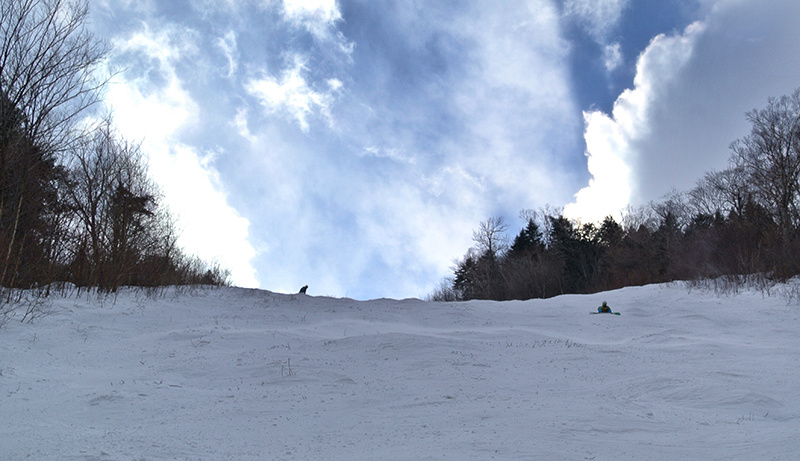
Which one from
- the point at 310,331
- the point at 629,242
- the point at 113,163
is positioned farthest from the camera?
the point at 629,242

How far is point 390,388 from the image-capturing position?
257 inches

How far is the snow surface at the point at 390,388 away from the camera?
168 inches

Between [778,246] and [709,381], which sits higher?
[778,246]

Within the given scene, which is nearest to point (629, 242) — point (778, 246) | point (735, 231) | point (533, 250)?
point (533, 250)

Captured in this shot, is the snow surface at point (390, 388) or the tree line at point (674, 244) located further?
the tree line at point (674, 244)

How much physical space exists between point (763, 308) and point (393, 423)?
492 inches

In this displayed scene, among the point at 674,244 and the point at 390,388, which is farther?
the point at 674,244

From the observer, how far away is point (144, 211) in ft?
60.2

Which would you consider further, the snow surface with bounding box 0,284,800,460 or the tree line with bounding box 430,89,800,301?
the tree line with bounding box 430,89,800,301

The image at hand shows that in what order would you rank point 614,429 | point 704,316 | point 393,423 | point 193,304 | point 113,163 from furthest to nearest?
1. point 113,163
2. point 193,304
3. point 704,316
4. point 393,423
5. point 614,429

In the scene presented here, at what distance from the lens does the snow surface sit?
426 centimetres

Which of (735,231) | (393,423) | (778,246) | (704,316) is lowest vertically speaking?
(393,423)

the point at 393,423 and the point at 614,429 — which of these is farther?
the point at 393,423

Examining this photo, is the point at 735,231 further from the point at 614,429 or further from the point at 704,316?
the point at 614,429
